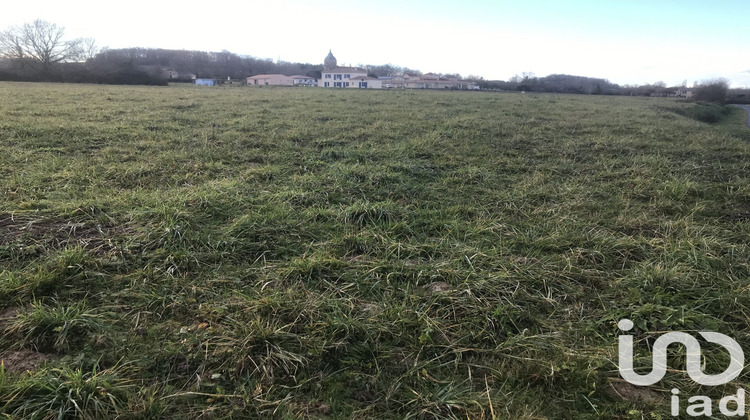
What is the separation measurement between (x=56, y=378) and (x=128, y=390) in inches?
13.3

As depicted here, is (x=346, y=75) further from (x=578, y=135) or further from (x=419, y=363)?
(x=419, y=363)

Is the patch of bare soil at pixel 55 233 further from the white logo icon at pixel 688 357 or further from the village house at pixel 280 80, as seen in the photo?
the village house at pixel 280 80

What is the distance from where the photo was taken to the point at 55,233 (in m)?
3.16

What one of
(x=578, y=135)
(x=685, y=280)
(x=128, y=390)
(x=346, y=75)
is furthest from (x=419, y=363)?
(x=346, y=75)

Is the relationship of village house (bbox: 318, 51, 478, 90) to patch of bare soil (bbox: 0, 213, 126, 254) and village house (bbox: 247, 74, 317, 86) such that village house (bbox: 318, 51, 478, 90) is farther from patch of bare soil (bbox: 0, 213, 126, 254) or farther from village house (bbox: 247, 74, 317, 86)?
patch of bare soil (bbox: 0, 213, 126, 254)

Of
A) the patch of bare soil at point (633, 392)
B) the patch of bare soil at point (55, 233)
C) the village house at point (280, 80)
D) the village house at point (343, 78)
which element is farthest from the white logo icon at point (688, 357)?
the village house at point (280, 80)

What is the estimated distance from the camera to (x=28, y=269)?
102 inches

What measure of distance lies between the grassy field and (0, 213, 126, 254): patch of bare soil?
0.02 meters

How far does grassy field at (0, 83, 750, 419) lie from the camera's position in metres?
1.81

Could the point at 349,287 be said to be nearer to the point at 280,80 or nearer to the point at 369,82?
the point at 369,82

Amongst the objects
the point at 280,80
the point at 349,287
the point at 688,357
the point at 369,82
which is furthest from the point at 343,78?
the point at 688,357

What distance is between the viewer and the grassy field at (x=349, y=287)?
181 centimetres

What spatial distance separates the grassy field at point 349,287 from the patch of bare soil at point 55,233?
0.02m

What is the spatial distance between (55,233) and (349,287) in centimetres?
264
